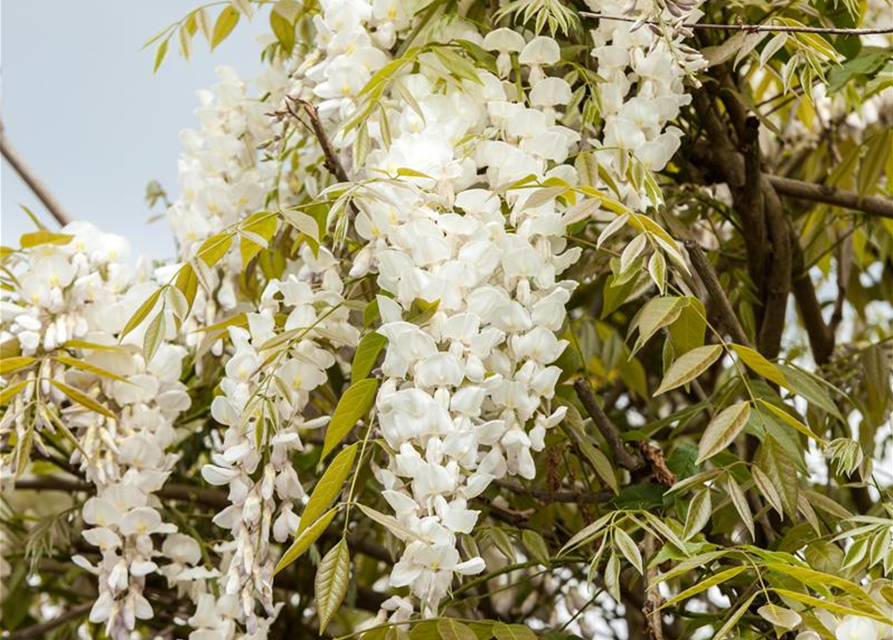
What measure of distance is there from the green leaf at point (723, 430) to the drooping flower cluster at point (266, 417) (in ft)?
0.78

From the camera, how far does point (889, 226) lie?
1283 mm

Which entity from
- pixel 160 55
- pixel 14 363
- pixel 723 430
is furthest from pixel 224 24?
pixel 723 430

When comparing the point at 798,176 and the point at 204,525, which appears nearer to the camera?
the point at 204,525

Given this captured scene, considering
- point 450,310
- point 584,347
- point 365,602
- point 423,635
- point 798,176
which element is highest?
point 450,310

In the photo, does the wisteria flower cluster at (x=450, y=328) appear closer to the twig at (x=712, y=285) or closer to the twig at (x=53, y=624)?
the twig at (x=712, y=285)

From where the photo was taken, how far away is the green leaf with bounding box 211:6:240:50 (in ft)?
3.25

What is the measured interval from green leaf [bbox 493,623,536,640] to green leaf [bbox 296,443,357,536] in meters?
0.15

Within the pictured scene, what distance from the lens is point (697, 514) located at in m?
0.69

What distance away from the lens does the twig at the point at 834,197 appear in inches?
41.1

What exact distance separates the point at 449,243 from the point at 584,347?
1.65 ft

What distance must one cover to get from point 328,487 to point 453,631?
117mm

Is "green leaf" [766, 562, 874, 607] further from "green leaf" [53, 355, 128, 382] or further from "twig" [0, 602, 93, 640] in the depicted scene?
"twig" [0, 602, 93, 640]

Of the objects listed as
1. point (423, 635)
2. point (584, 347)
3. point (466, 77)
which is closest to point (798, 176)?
point (584, 347)

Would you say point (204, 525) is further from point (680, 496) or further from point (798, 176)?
point (798, 176)
